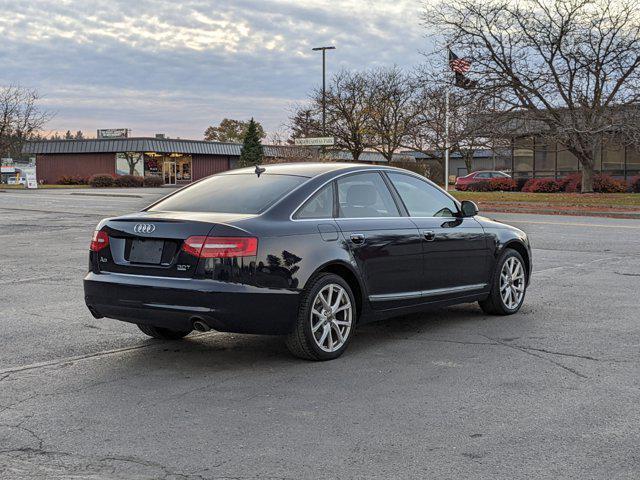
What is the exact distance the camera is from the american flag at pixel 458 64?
31763mm

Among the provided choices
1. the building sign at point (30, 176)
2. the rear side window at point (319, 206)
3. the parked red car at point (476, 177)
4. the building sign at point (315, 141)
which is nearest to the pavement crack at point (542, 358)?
the rear side window at point (319, 206)

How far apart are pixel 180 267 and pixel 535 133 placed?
97.0 ft

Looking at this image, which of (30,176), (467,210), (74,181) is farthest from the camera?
(74,181)

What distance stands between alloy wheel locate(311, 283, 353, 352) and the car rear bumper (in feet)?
0.83

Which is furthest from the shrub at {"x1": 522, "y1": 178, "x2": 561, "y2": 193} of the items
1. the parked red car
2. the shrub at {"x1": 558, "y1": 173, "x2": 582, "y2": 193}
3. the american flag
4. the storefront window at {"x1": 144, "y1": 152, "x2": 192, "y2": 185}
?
the storefront window at {"x1": 144, "y1": 152, "x2": 192, "y2": 185}

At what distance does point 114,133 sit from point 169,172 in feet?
51.0

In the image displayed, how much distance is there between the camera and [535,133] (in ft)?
109

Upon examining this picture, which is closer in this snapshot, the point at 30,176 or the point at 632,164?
the point at 632,164

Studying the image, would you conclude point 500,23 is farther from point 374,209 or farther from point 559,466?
point 559,466

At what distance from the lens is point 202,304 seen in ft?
18.4

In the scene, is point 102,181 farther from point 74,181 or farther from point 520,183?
point 520,183

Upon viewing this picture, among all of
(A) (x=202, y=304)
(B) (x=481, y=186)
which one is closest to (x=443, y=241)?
(A) (x=202, y=304)

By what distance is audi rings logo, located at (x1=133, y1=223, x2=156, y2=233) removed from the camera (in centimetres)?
594

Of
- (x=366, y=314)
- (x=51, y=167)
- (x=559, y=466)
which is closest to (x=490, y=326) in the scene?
(x=366, y=314)
